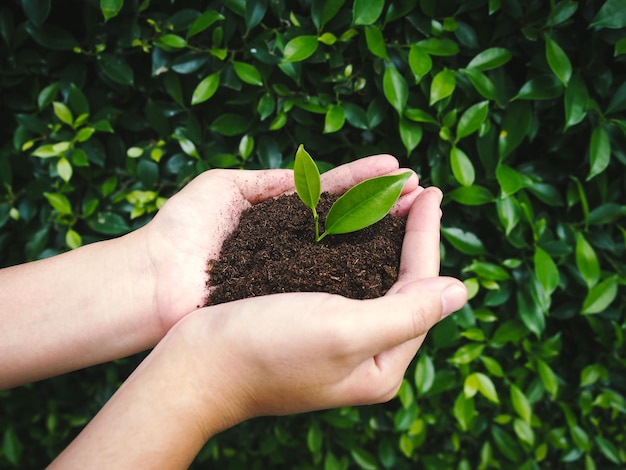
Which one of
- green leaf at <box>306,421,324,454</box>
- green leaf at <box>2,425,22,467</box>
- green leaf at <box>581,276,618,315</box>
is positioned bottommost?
green leaf at <box>306,421,324,454</box>

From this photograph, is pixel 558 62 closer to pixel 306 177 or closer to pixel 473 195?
pixel 473 195

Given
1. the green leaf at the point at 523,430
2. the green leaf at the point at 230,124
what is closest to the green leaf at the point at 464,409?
the green leaf at the point at 523,430

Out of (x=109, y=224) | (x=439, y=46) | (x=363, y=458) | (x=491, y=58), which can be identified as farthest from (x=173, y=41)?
(x=363, y=458)

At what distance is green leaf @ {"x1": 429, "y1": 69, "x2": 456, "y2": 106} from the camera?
0.90 meters

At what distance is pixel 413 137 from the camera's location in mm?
939

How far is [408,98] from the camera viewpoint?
3.20 feet

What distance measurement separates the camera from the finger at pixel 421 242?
75 cm

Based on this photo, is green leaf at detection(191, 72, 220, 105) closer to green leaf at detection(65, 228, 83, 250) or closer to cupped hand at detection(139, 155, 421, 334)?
cupped hand at detection(139, 155, 421, 334)

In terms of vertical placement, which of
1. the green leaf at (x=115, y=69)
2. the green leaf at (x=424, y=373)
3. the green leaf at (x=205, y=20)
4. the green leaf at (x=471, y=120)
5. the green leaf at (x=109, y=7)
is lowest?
the green leaf at (x=424, y=373)

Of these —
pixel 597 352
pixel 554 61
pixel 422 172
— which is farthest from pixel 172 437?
pixel 597 352

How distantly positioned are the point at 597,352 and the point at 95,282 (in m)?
1.14

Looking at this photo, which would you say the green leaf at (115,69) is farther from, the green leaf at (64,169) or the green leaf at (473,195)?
the green leaf at (473,195)

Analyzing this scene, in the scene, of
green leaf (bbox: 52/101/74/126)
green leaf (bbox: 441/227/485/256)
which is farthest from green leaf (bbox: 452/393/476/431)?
green leaf (bbox: 52/101/74/126)

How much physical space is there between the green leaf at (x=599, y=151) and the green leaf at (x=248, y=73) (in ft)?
2.12
